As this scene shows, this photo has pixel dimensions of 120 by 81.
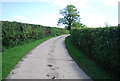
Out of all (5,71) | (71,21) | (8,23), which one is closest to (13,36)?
(8,23)

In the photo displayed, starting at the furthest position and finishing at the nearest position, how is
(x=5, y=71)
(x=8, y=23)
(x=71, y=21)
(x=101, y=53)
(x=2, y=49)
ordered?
(x=71, y=21), (x=8, y=23), (x=2, y=49), (x=101, y=53), (x=5, y=71)

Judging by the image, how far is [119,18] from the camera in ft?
21.1

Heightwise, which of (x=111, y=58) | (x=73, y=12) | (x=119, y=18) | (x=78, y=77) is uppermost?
(x=73, y=12)

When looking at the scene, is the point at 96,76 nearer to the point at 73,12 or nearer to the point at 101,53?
the point at 101,53

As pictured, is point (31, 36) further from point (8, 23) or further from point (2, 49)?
point (2, 49)

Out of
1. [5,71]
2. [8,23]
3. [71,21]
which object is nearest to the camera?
[5,71]

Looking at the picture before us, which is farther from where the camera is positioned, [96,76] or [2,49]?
[2,49]

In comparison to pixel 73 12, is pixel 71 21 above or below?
below

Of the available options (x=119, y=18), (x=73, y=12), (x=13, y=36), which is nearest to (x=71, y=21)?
(x=73, y=12)

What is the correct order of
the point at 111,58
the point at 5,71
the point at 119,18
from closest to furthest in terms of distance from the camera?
1. the point at 111,58
2. the point at 5,71
3. the point at 119,18

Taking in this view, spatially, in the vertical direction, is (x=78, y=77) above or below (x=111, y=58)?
below

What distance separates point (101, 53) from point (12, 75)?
4241 millimetres

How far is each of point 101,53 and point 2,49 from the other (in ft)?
25.5

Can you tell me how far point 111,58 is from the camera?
4941 mm
